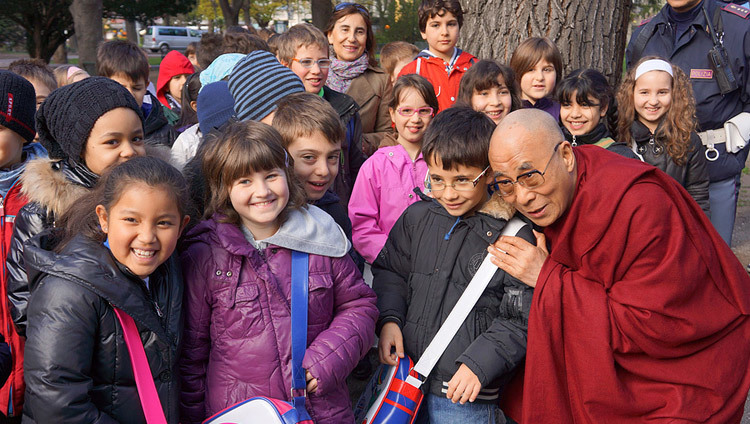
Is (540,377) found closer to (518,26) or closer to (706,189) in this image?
(706,189)

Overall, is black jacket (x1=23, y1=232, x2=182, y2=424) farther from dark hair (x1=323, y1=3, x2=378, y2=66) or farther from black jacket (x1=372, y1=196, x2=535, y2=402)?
dark hair (x1=323, y1=3, x2=378, y2=66)

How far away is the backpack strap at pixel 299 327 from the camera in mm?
2299

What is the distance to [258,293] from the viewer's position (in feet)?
7.70

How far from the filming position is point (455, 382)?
8.16 feet

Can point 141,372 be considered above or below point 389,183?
below

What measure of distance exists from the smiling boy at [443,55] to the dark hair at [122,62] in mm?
2146

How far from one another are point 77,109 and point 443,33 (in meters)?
2.93

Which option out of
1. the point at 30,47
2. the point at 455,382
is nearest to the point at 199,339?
the point at 455,382

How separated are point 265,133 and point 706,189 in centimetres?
309

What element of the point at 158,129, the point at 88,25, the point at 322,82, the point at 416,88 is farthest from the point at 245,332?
the point at 88,25

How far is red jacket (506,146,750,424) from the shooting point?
7.27 ft

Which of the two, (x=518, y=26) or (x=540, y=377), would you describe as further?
(x=518, y=26)

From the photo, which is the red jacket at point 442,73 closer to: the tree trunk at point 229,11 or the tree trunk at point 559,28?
the tree trunk at point 559,28

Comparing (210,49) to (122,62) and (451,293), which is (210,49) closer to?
(122,62)
